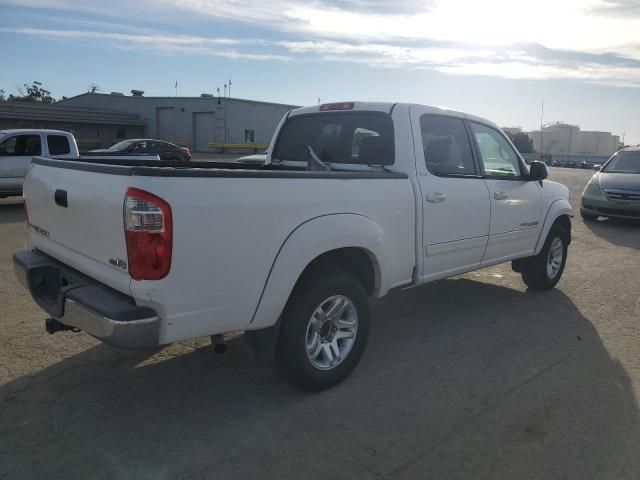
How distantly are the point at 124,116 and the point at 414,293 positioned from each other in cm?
5361

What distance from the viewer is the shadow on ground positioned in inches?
394

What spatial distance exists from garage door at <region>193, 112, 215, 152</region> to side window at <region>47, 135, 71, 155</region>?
41.2 meters

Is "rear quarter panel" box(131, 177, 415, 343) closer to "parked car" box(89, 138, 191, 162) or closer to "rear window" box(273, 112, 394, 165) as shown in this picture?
"rear window" box(273, 112, 394, 165)

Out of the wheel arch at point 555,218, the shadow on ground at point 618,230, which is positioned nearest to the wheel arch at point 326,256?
the wheel arch at point 555,218

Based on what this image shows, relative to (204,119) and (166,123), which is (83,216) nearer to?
(204,119)

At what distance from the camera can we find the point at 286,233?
10.6 feet

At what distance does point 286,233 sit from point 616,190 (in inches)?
432

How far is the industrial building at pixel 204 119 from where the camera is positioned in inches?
2069

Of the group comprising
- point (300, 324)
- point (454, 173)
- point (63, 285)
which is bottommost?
point (300, 324)

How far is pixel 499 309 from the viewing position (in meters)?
5.75

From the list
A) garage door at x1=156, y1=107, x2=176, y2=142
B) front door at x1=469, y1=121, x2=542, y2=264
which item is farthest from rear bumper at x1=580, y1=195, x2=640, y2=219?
garage door at x1=156, y1=107, x2=176, y2=142

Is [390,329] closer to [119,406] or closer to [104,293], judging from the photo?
[119,406]

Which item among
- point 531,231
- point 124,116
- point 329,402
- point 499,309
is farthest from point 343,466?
point 124,116

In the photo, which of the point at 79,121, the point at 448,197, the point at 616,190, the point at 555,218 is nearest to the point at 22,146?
the point at 448,197
